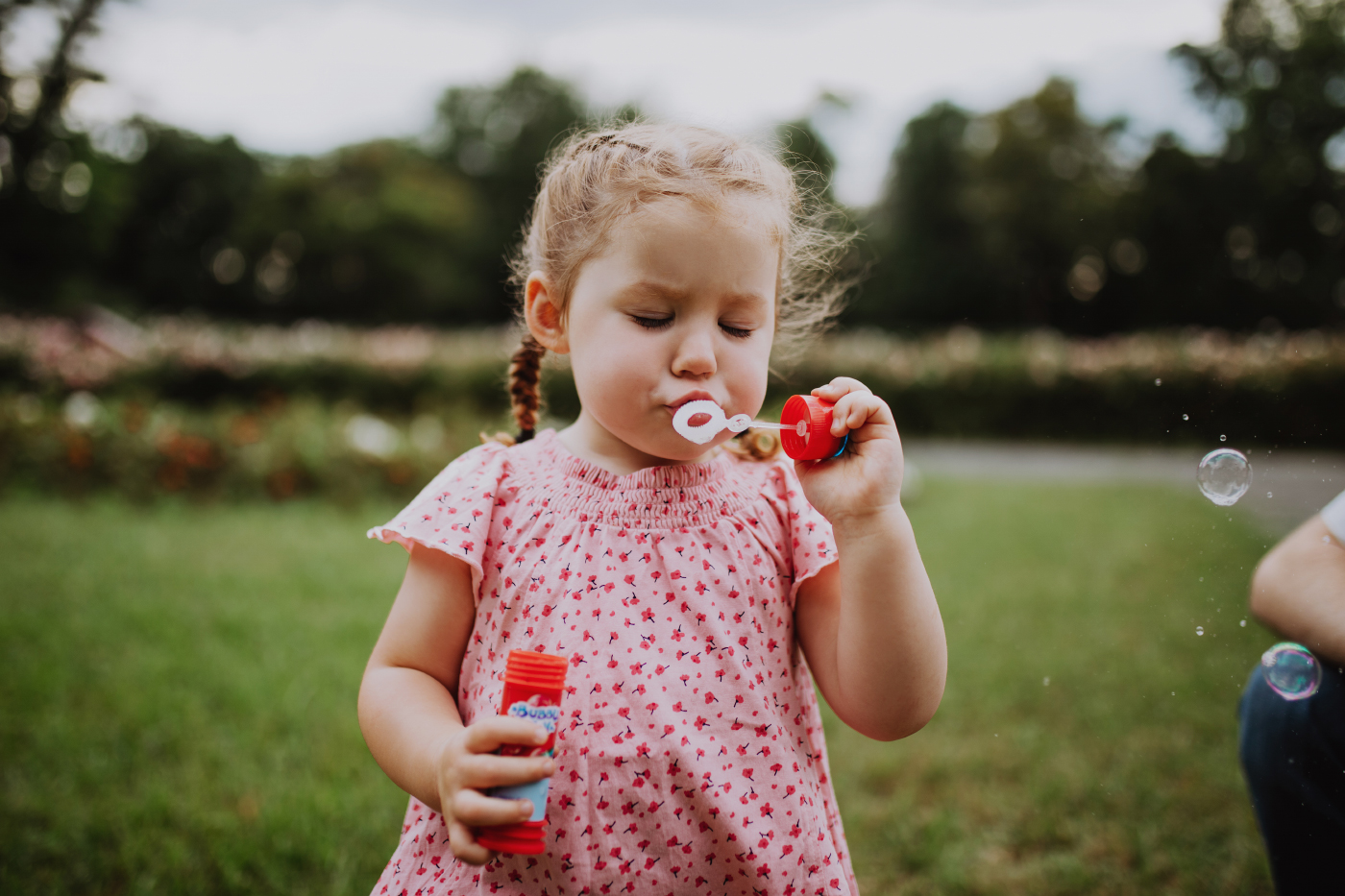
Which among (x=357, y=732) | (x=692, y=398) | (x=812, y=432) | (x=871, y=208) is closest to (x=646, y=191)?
(x=692, y=398)

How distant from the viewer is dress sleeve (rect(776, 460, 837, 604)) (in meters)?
1.23

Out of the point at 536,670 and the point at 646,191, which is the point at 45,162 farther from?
the point at 536,670

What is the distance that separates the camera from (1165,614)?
3.81 meters

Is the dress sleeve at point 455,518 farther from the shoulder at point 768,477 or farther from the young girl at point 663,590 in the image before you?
the shoulder at point 768,477

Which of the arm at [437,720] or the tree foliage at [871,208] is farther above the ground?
the tree foliage at [871,208]

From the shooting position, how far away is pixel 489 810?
891 millimetres

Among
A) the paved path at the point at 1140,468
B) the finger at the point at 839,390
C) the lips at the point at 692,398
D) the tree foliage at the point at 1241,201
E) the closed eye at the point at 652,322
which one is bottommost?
the paved path at the point at 1140,468

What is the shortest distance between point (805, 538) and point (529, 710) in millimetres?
518

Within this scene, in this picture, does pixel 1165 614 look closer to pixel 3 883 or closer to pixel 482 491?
pixel 482 491

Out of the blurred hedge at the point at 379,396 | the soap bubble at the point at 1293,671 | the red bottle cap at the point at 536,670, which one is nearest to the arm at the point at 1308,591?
the soap bubble at the point at 1293,671

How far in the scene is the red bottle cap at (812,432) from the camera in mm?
1105

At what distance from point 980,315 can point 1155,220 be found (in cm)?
2042

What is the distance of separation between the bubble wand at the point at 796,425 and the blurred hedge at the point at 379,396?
135cm

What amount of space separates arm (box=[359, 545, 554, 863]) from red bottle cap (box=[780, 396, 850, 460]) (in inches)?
19.4
